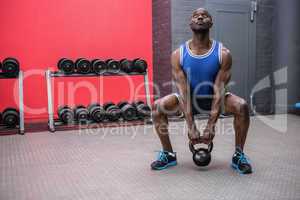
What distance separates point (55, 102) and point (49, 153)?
1.76 metres

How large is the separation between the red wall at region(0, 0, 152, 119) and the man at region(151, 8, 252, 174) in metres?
2.57

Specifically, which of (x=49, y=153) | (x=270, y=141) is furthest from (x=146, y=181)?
(x=270, y=141)

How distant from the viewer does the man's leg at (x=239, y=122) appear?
214cm

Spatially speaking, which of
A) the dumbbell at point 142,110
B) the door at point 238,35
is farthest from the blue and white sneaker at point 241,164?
the door at point 238,35

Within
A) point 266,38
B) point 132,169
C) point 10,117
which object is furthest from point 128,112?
point 266,38

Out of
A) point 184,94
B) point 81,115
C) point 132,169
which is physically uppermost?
point 184,94

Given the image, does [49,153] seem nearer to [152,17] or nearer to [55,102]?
[55,102]

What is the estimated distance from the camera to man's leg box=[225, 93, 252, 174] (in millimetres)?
2141

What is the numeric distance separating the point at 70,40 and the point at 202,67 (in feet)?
9.09

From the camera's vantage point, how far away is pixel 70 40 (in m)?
4.50

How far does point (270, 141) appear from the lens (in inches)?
125

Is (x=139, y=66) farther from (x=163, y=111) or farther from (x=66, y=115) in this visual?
(x=163, y=111)

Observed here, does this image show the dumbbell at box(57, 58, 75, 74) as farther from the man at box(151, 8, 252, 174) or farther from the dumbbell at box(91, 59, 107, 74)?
the man at box(151, 8, 252, 174)

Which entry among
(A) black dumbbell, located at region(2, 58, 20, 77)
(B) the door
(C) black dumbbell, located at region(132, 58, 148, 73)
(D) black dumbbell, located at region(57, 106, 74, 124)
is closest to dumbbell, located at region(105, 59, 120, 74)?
(C) black dumbbell, located at region(132, 58, 148, 73)
